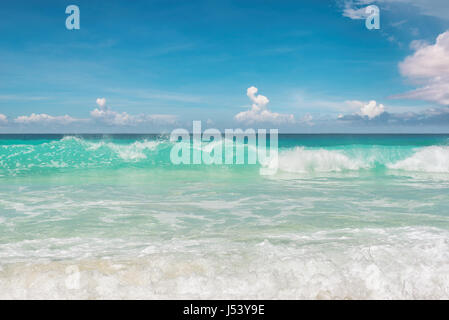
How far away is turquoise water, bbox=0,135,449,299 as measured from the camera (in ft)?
12.7

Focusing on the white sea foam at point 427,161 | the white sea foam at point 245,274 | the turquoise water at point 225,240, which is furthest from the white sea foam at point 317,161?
the white sea foam at point 245,274

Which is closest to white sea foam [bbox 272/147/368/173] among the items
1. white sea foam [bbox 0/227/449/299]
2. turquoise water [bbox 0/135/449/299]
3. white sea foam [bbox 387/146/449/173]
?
white sea foam [bbox 387/146/449/173]

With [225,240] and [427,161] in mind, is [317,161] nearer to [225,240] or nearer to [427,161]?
[427,161]

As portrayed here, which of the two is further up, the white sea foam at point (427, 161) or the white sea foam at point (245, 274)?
the white sea foam at point (427, 161)

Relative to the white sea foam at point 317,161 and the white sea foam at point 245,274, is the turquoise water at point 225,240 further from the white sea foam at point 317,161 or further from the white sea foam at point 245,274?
the white sea foam at point 317,161

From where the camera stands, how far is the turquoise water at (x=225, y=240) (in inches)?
152

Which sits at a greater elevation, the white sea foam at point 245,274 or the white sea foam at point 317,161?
the white sea foam at point 317,161

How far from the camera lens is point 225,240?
217 inches

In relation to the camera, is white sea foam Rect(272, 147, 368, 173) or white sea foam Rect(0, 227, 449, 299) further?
white sea foam Rect(272, 147, 368, 173)

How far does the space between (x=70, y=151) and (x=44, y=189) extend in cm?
1325

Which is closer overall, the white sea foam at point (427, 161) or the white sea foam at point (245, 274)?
the white sea foam at point (245, 274)

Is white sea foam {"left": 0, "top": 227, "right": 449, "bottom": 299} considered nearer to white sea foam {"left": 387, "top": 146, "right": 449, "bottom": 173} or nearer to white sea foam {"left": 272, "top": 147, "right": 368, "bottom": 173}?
white sea foam {"left": 272, "top": 147, "right": 368, "bottom": 173}

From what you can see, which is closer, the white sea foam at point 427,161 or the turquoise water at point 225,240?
the turquoise water at point 225,240

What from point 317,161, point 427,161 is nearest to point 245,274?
point 317,161
